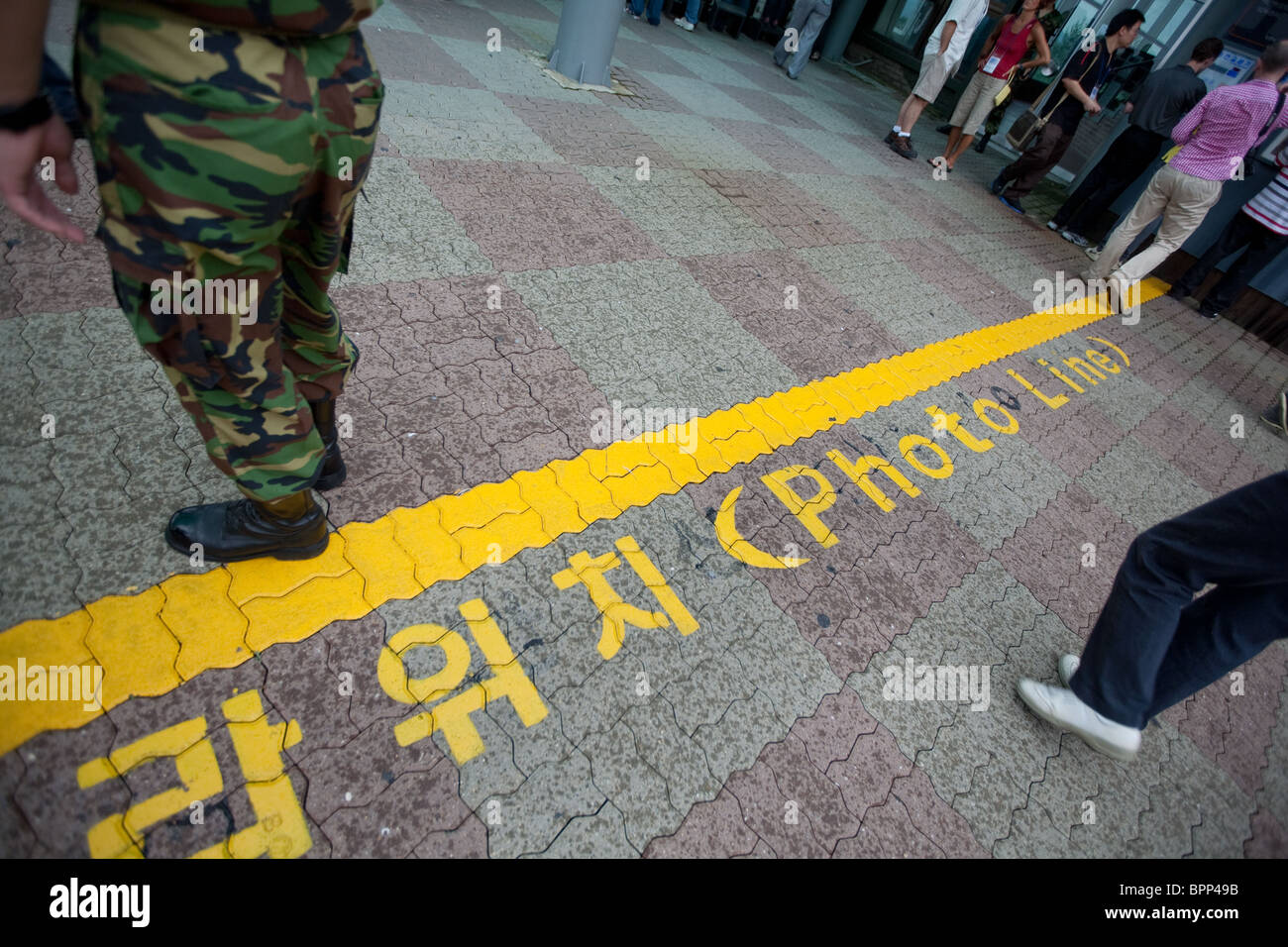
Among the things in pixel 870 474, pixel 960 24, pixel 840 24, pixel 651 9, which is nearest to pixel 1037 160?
pixel 960 24

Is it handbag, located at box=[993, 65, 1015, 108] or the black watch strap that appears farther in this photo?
handbag, located at box=[993, 65, 1015, 108]

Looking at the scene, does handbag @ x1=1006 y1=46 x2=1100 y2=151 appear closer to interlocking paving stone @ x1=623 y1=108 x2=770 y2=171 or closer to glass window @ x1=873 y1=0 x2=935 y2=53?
interlocking paving stone @ x1=623 y1=108 x2=770 y2=171

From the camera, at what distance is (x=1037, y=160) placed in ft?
25.3

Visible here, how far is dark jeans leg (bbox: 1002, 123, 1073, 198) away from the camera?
24.3ft

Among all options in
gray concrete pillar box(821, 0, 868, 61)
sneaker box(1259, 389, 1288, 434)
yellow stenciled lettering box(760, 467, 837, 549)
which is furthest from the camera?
gray concrete pillar box(821, 0, 868, 61)

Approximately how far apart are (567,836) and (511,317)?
7.99 ft

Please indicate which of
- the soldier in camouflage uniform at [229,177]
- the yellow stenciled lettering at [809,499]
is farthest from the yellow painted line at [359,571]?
the soldier in camouflage uniform at [229,177]

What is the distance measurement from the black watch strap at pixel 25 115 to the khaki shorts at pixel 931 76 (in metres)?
8.92

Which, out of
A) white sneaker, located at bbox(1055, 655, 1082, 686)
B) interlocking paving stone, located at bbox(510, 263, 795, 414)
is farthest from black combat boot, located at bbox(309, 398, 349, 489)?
white sneaker, located at bbox(1055, 655, 1082, 686)

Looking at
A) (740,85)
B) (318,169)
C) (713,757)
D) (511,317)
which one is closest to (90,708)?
(318,169)

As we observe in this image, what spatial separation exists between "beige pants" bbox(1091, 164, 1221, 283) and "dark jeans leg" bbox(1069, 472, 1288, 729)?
5629 millimetres

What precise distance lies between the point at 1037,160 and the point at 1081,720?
8.02 m

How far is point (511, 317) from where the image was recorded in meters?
3.23
